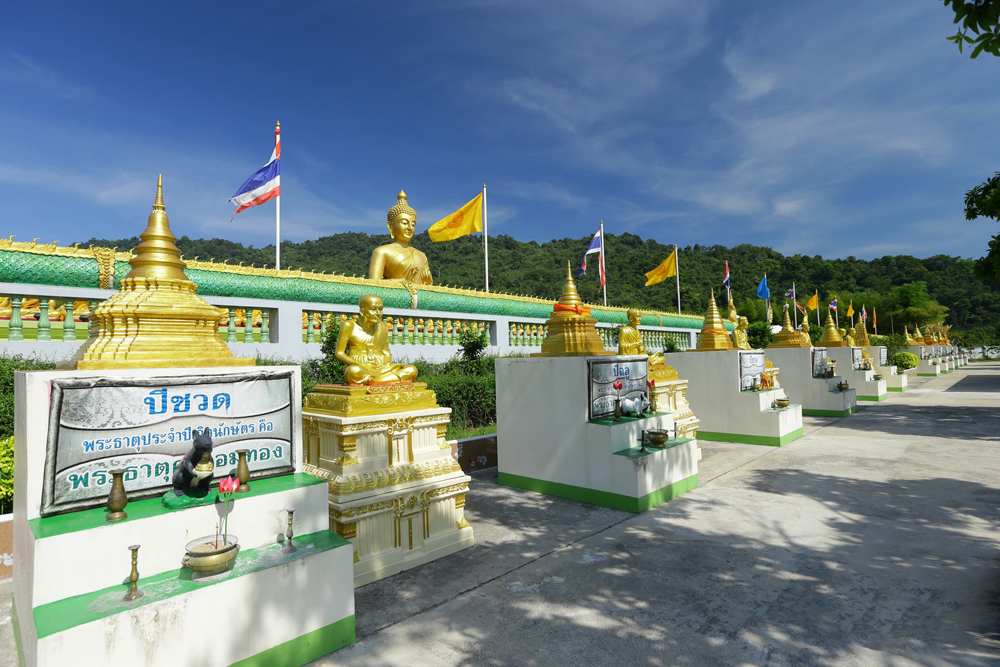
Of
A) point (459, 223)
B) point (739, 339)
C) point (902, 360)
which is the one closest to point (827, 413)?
point (739, 339)

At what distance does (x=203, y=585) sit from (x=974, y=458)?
12062mm

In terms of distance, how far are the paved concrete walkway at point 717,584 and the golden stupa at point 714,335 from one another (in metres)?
4.31

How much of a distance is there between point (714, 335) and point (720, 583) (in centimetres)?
818

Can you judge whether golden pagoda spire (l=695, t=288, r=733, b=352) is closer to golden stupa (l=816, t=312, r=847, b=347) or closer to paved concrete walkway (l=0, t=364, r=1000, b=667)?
paved concrete walkway (l=0, t=364, r=1000, b=667)

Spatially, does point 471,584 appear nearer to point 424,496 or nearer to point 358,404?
point 424,496

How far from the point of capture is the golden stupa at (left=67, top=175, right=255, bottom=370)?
388cm

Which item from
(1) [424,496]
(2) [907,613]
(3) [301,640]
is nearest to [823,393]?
(2) [907,613]

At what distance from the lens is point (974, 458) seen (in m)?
9.16

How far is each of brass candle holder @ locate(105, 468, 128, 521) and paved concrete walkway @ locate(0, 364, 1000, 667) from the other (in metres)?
1.39

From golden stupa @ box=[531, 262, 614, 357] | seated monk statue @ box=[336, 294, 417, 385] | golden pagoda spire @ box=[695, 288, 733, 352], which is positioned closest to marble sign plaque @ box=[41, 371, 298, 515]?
seated monk statue @ box=[336, 294, 417, 385]

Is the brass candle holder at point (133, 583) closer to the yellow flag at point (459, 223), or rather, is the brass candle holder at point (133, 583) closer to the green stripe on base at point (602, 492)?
the green stripe on base at point (602, 492)

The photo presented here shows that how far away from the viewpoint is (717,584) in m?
4.54

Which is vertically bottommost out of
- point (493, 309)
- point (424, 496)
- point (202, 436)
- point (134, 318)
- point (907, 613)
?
point (907, 613)

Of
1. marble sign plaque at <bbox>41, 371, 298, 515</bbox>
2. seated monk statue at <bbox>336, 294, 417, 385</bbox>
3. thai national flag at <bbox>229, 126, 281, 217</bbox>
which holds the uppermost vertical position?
thai national flag at <bbox>229, 126, 281, 217</bbox>
